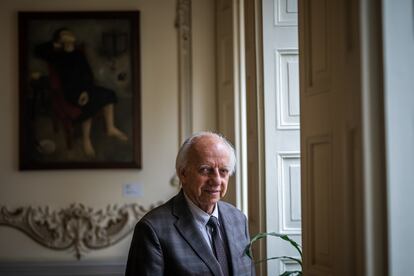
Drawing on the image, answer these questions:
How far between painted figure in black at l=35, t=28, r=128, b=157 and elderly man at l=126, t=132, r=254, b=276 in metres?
3.56

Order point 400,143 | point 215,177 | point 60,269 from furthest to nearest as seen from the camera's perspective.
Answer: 1. point 60,269
2. point 215,177
3. point 400,143

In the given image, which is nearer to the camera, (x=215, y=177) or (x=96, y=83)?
(x=215, y=177)

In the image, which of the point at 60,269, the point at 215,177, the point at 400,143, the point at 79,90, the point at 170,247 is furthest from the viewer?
the point at 79,90

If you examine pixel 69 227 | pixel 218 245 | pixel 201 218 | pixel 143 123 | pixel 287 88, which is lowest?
pixel 69 227

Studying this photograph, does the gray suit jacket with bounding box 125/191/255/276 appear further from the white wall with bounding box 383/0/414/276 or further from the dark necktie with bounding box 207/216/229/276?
the white wall with bounding box 383/0/414/276

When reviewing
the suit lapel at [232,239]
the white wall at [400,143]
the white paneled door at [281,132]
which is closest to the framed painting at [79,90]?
the white paneled door at [281,132]

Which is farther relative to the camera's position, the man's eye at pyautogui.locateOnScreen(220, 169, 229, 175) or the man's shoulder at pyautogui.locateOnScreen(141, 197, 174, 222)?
the man's eye at pyautogui.locateOnScreen(220, 169, 229, 175)

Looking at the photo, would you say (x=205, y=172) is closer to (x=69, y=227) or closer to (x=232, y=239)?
(x=232, y=239)

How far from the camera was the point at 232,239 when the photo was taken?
2.59m

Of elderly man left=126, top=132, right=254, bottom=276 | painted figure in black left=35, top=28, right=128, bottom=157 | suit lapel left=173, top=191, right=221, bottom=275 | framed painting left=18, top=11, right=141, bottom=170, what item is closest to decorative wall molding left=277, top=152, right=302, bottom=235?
elderly man left=126, top=132, right=254, bottom=276

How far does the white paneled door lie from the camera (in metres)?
4.19

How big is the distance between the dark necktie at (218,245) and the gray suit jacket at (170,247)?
0.14 ft

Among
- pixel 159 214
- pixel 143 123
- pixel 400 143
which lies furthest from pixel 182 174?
pixel 143 123

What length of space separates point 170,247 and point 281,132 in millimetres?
2012
